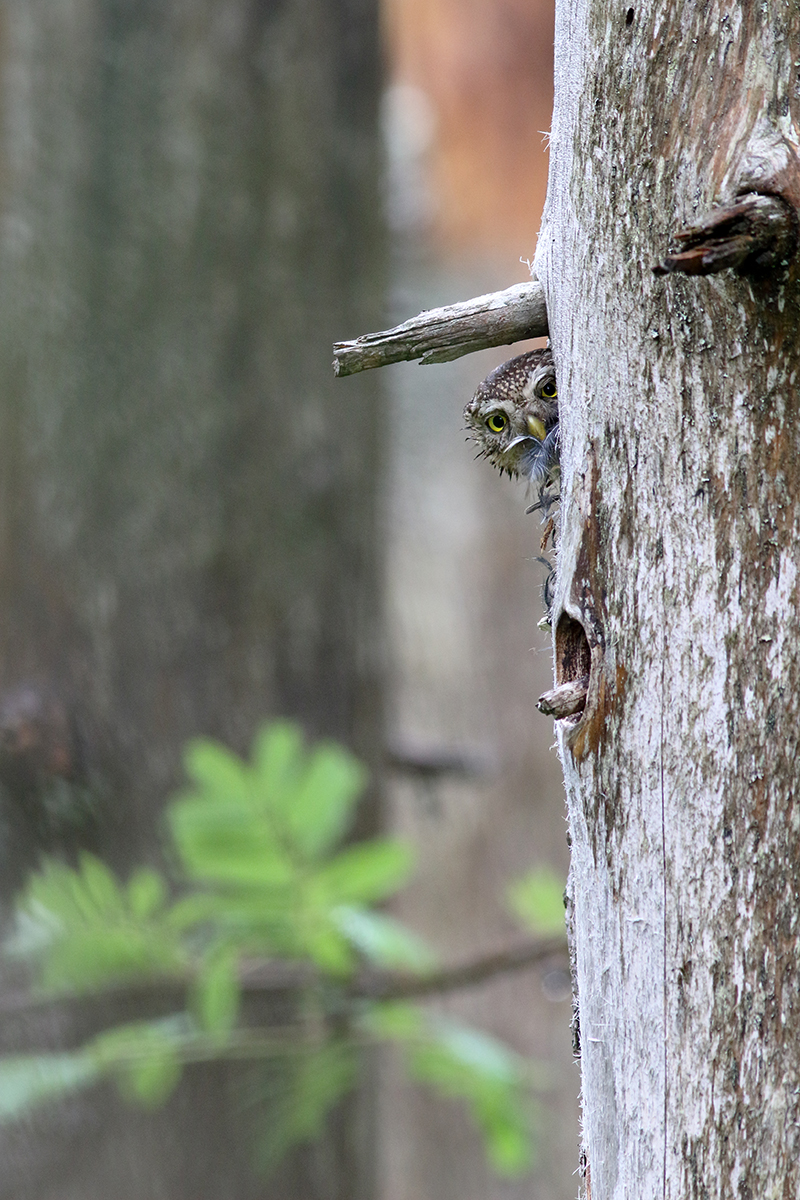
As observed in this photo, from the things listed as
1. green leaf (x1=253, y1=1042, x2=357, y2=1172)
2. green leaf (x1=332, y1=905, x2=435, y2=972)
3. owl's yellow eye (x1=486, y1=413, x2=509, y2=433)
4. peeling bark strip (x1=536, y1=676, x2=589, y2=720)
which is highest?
owl's yellow eye (x1=486, y1=413, x2=509, y2=433)

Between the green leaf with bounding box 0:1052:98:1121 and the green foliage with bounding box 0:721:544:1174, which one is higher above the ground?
the green foliage with bounding box 0:721:544:1174

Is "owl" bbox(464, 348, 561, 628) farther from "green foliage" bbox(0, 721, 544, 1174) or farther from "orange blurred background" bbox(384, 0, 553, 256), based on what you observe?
"orange blurred background" bbox(384, 0, 553, 256)

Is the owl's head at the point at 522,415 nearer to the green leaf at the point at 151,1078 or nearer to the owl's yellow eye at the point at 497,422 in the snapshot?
the owl's yellow eye at the point at 497,422

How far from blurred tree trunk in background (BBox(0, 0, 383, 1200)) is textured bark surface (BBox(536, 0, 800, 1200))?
5.63ft

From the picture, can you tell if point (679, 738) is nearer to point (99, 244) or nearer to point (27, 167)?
point (99, 244)

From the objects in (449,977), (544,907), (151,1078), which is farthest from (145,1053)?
(544,907)

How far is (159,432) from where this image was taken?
2.54 metres

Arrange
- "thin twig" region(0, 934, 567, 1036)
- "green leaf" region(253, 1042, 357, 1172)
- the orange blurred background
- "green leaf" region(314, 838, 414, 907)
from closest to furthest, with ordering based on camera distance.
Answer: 1. "green leaf" region(314, 838, 414, 907)
2. "thin twig" region(0, 934, 567, 1036)
3. "green leaf" region(253, 1042, 357, 1172)
4. the orange blurred background

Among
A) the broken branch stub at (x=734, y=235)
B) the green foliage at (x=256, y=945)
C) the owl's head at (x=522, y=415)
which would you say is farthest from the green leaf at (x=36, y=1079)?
the broken branch stub at (x=734, y=235)

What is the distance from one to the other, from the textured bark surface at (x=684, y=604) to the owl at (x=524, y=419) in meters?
0.14

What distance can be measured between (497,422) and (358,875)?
112 centimetres

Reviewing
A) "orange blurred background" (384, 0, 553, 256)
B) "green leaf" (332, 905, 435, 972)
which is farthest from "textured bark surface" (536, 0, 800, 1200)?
"orange blurred background" (384, 0, 553, 256)

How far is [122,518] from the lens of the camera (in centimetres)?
253

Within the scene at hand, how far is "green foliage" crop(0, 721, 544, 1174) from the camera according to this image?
1.92 meters
